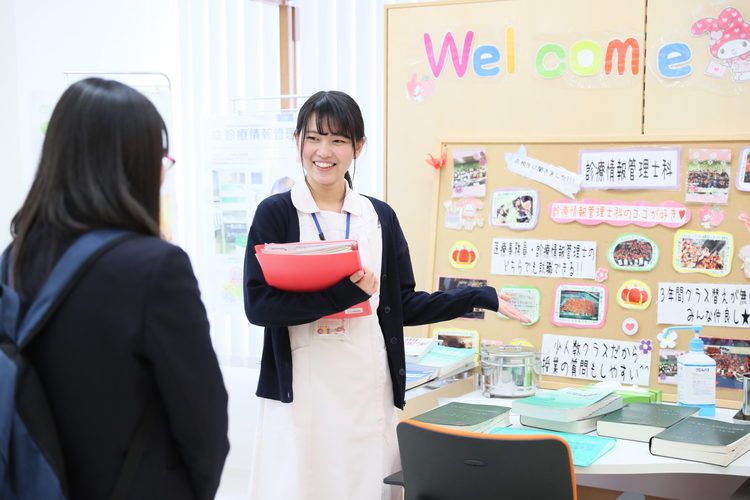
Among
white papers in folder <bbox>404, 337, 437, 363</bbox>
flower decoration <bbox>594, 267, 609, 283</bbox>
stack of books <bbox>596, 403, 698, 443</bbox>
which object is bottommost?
stack of books <bbox>596, 403, 698, 443</bbox>

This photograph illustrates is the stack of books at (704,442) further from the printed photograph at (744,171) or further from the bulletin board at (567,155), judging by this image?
the printed photograph at (744,171)

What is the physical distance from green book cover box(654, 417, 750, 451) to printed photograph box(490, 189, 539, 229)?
33.4 inches

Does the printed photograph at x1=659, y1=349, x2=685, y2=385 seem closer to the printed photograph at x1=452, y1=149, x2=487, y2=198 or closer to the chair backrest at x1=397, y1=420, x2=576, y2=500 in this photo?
the printed photograph at x1=452, y1=149, x2=487, y2=198

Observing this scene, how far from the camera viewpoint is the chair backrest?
161cm

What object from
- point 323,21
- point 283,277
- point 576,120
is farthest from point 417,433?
point 323,21

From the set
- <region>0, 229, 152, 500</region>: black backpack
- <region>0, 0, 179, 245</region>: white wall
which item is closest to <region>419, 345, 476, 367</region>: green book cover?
<region>0, 229, 152, 500</region>: black backpack

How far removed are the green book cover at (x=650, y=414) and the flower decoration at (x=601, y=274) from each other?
17.1 inches

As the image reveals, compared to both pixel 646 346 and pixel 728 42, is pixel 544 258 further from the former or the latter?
pixel 728 42

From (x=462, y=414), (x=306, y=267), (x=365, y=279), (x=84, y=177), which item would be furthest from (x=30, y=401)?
(x=462, y=414)

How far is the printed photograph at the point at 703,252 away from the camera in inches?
93.3

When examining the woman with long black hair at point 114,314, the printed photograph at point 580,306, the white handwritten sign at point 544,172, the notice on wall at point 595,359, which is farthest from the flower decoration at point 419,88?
the woman with long black hair at point 114,314

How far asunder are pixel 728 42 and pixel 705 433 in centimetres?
122

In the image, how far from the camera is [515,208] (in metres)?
2.62

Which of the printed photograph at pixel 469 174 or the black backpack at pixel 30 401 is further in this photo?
the printed photograph at pixel 469 174
